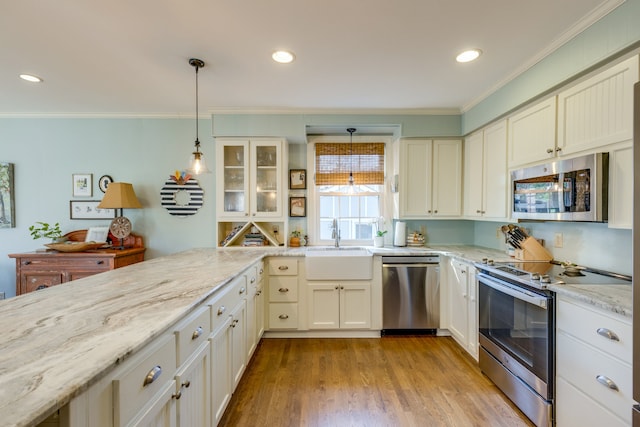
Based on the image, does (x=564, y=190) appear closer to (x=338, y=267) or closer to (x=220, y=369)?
(x=338, y=267)

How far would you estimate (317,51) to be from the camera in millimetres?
1942

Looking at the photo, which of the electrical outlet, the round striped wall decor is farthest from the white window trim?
the electrical outlet

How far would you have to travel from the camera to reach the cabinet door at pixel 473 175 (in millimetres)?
2883

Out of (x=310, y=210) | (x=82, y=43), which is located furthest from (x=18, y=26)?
(x=310, y=210)

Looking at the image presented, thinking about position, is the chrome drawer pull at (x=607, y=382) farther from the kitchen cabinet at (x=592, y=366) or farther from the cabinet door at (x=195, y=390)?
the cabinet door at (x=195, y=390)

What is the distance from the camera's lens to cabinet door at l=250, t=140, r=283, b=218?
3184 millimetres

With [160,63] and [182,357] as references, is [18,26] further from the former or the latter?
[182,357]

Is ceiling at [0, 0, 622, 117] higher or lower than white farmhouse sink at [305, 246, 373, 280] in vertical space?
higher

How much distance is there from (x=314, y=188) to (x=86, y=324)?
9.09ft

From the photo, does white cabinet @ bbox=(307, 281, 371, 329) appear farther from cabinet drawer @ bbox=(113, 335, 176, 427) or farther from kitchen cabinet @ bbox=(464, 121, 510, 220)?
cabinet drawer @ bbox=(113, 335, 176, 427)

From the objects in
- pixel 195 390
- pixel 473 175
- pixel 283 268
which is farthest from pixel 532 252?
pixel 195 390

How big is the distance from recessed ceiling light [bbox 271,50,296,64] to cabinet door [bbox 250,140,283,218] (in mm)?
1191

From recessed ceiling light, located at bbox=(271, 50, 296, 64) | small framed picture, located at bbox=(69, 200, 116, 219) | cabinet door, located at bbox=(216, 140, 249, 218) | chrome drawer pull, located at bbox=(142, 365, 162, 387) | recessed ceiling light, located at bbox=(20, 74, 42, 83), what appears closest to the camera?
chrome drawer pull, located at bbox=(142, 365, 162, 387)

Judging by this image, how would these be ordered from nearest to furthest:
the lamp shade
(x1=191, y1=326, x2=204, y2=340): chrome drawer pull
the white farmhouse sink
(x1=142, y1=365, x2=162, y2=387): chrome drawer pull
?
(x1=142, y1=365, x2=162, y2=387): chrome drawer pull
(x1=191, y1=326, x2=204, y2=340): chrome drawer pull
the white farmhouse sink
the lamp shade
